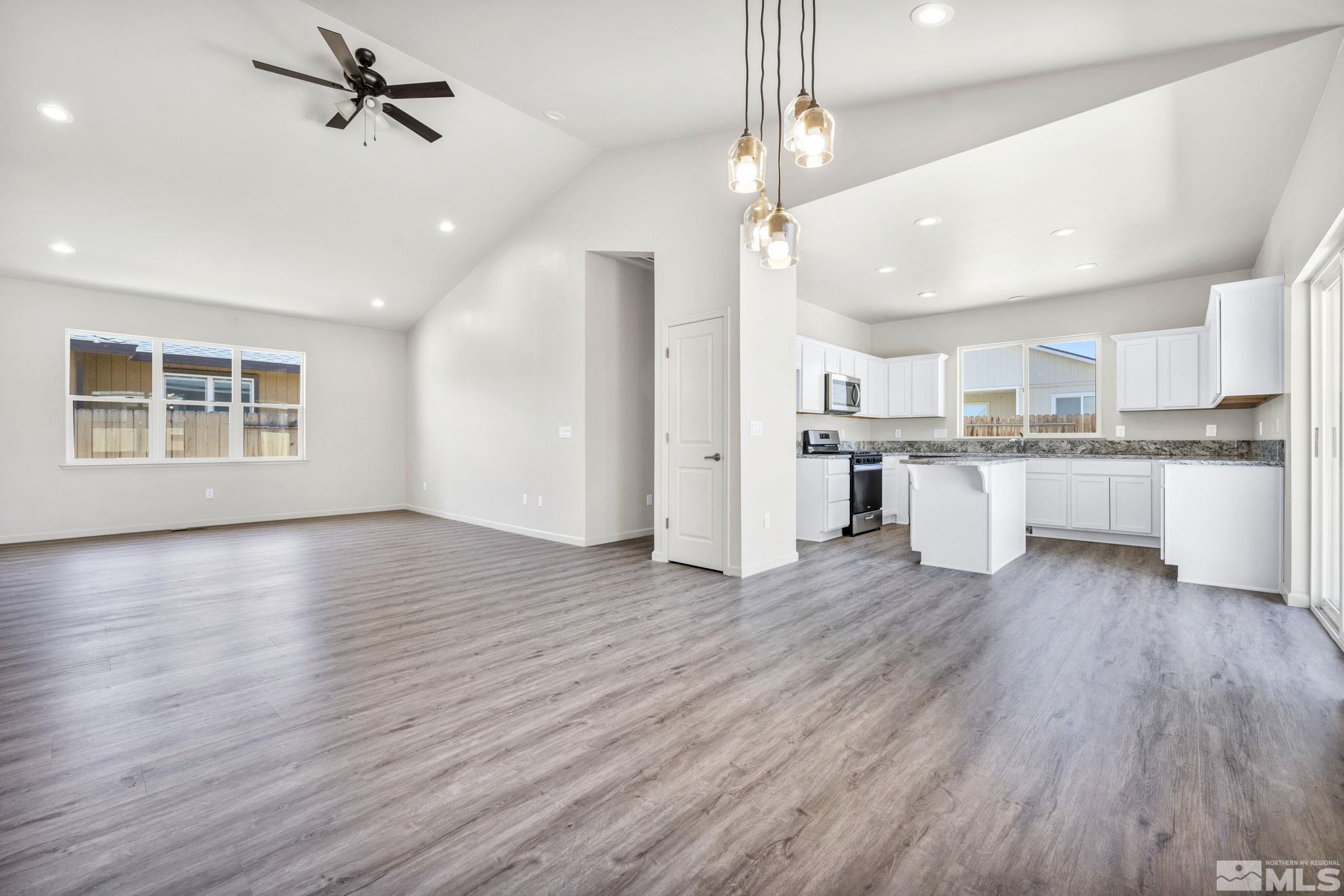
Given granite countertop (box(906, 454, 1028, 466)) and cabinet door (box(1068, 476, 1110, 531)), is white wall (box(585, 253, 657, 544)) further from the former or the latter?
cabinet door (box(1068, 476, 1110, 531))

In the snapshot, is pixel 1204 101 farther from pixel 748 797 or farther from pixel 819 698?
pixel 748 797

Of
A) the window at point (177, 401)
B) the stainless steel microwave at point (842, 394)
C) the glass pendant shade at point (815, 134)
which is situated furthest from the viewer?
the stainless steel microwave at point (842, 394)

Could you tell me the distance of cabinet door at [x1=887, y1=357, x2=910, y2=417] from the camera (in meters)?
7.67

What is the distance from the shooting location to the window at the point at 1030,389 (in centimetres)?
667

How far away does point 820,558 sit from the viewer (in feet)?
16.9

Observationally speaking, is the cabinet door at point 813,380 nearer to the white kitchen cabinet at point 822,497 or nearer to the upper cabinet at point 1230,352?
the white kitchen cabinet at point 822,497

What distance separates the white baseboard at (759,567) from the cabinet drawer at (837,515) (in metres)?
1.21

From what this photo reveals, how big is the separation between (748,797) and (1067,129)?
12.6ft

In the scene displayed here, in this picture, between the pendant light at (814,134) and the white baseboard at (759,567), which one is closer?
the pendant light at (814,134)

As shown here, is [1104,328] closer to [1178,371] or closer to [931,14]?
[1178,371]

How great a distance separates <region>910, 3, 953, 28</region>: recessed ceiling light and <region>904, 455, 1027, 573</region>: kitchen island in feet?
9.62

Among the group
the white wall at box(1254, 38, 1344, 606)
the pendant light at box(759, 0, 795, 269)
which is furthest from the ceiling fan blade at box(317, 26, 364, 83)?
the white wall at box(1254, 38, 1344, 606)

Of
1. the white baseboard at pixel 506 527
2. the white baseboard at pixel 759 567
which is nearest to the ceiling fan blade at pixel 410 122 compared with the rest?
the white baseboard at pixel 506 527

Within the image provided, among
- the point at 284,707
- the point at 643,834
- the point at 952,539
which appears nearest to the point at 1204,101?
the point at 952,539
